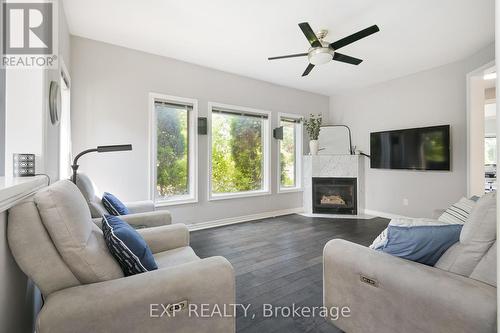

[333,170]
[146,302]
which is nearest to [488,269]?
[146,302]

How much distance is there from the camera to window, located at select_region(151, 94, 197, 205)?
12.0ft

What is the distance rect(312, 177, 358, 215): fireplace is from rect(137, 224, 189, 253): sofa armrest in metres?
3.70

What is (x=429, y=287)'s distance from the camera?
3.65ft

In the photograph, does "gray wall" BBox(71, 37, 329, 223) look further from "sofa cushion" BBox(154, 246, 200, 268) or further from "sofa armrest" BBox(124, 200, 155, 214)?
"sofa cushion" BBox(154, 246, 200, 268)

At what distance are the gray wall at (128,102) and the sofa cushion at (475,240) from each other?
133 inches

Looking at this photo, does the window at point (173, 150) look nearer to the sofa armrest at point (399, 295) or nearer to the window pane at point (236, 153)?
the window pane at point (236, 153)

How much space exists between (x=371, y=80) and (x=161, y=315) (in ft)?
17.3

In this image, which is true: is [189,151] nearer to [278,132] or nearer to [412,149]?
[278,132]

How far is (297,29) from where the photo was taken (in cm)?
292

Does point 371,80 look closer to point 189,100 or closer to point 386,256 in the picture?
point 189,100

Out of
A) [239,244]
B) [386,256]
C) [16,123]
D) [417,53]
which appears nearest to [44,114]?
[16,123]

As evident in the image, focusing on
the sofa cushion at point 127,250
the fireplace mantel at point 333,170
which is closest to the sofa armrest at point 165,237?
the sofa cushion at point 127,250

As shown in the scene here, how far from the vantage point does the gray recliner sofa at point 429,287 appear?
40.0 inches

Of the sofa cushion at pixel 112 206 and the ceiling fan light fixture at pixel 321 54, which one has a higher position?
the ceiling fan light fixture at pixel 321 54
